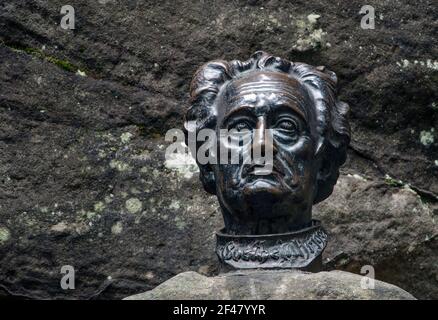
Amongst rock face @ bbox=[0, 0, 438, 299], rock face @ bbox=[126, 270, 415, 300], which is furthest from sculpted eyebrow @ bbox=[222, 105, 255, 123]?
rock face @ bbox=[0, 0, 438, 299]

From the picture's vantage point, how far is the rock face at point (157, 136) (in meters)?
6.41

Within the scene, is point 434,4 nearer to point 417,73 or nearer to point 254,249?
point 417,73

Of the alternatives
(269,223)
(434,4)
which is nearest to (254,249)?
(269,223)

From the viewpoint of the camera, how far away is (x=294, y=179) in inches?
201

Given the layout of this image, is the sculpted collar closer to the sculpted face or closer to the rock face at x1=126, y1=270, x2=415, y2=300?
the sculpted face

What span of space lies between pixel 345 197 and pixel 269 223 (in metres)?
1.58

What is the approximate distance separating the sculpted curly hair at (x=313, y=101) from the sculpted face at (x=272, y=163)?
67mm

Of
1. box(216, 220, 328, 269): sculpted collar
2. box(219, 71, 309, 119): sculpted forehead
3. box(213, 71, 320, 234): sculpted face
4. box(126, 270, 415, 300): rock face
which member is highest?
box(219, 71, 309, 119): sculpted forehead

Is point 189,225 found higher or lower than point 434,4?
lower

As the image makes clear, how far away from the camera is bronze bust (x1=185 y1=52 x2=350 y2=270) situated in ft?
16.6

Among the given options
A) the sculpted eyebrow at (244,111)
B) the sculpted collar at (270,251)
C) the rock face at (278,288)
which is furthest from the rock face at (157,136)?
the rock face at (278,288)

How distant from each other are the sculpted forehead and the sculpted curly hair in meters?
0.07

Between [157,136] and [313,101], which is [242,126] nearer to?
[313,101]
